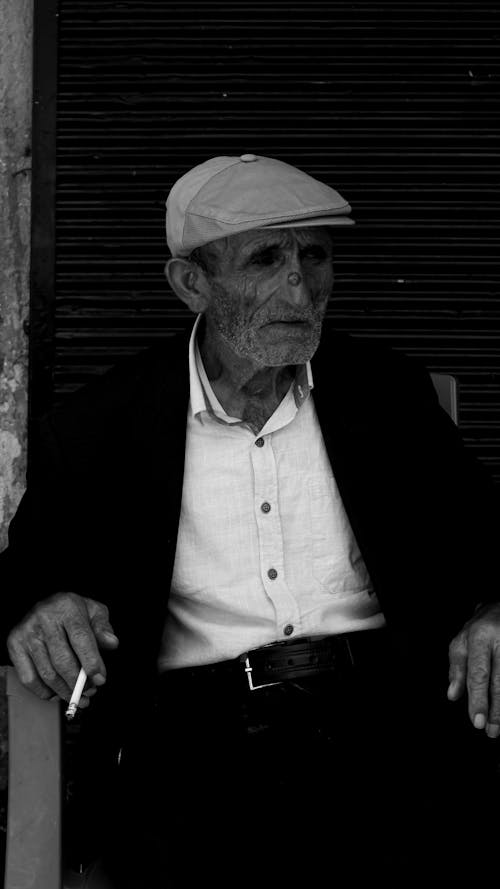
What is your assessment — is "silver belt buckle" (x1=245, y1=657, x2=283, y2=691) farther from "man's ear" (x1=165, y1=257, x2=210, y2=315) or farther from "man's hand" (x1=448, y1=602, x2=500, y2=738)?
"man's ear" (x1=165, y1=257, x2=210, y2=315)

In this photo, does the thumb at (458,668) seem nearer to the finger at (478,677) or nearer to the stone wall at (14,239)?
the finger at (478,677)

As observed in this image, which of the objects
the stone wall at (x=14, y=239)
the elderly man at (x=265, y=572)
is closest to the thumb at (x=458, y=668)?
the elderly man at (x=265, y=572)

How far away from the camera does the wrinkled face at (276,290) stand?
2.67 m

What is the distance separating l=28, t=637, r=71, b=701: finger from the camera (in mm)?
2219

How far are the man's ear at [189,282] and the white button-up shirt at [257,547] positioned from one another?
0.25 metres

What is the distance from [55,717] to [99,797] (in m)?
0.41

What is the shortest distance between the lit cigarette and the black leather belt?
0.46 m

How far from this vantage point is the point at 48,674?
7.28 ft

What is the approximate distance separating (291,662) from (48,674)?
0.60 metres

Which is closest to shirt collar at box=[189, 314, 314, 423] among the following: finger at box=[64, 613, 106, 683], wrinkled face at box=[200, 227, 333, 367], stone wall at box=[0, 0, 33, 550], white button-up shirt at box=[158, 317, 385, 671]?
white button-up shirt at box=[158, 317, 385, 671]

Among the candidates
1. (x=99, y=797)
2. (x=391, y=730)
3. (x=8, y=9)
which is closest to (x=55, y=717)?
(x=99, y=797)

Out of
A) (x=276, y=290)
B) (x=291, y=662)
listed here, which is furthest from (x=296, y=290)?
(x=291, y=662)

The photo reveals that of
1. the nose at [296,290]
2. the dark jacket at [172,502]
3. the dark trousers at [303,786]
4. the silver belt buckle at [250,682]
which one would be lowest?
the dark trousers at [303,786]

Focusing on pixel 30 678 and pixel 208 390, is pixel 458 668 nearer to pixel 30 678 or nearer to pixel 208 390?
pixel 30 678
